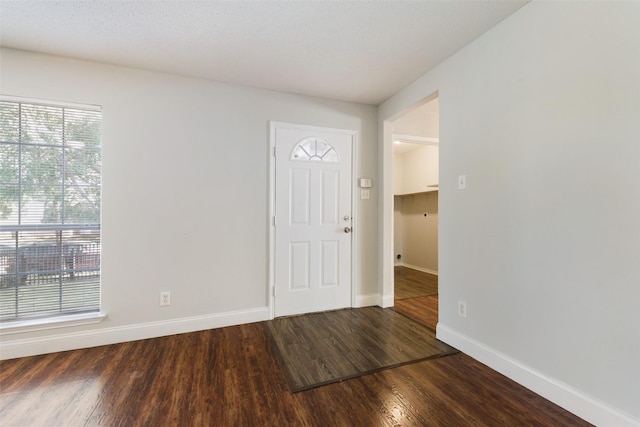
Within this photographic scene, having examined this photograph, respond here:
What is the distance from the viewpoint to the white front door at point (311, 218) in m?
2.80

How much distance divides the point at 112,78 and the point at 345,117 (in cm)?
225

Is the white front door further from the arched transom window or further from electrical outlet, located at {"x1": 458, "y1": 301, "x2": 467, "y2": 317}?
electrical outlet, located at {"x1": 458, "y1": 301, "x2": 467, "y2": 317}

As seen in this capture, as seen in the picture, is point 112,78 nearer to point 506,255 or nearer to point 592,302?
point 506,255

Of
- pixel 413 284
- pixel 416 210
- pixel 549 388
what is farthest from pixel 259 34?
pixel 416 210

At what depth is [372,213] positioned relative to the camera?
319 cm

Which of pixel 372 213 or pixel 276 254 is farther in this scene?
pixel 372 213

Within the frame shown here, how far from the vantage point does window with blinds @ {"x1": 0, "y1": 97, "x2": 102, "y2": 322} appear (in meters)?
2.07

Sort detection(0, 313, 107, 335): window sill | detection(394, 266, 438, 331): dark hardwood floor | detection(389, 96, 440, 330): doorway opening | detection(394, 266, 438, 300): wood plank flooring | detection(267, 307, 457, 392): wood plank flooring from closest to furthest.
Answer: detection(267, 307, 457, 392): wood plank flooring → detection(0, 313, 107, 335): window sill → detection(394, 266, 438, 331): dark hardwood floor → detection(389, 96, 440, 330): doorway opening → detection(394, 266, 438, 300): wood plank flooring

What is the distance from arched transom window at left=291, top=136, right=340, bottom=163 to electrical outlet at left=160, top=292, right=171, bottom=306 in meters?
1.80

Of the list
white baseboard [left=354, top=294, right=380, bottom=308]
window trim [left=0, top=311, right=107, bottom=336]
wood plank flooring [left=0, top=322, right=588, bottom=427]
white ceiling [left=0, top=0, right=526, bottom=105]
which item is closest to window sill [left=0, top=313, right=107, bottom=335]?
window trim [left=0, top=311, right=107, bottom=336]

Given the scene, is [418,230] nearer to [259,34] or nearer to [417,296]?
[417,296]

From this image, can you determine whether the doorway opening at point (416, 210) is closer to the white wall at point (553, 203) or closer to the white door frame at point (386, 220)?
the white door frame at point (386, 220)

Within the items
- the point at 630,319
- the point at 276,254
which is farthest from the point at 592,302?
the point at 276,254

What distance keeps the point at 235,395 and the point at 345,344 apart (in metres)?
0.96
